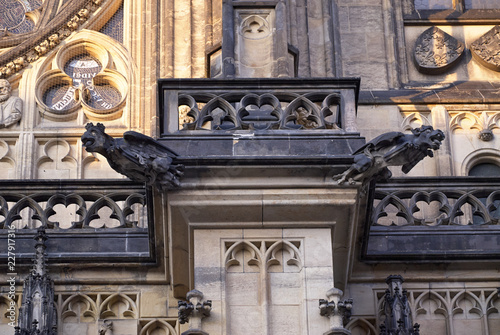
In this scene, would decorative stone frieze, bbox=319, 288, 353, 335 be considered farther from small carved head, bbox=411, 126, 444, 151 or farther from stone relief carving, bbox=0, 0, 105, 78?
stone relief carving, bbox=0, 0, 105, 78

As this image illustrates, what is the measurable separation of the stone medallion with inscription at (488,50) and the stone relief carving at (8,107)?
5.11 m

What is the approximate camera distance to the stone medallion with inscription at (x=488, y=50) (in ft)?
58.6

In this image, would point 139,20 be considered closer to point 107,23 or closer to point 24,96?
point 107,23

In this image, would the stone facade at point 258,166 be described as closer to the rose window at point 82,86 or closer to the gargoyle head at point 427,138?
the rose window at point 82,86

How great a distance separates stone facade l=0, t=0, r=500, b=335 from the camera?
1335 cm

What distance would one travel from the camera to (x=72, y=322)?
14.3 metres

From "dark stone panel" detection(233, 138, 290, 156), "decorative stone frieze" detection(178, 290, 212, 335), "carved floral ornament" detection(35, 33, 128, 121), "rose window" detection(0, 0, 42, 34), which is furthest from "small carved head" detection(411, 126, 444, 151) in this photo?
"rose window" detection(0, 0, 42, 34)

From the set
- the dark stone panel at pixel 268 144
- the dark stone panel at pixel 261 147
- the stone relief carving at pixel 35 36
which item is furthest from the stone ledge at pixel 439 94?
the dark stone panel at pixel 261 147

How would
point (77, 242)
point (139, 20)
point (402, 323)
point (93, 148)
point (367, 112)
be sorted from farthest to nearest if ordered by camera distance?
point (139, 20) → point (367, 112) → point (77, 242) → point (402, 323) → point (93, 148)

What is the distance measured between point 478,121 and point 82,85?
14.6 feet

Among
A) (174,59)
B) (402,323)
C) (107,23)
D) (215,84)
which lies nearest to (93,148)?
(215,84)

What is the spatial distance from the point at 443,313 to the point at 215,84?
2925 mm

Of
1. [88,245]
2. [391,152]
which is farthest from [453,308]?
[88,245]

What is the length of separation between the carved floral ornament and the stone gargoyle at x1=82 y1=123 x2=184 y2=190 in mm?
4794
